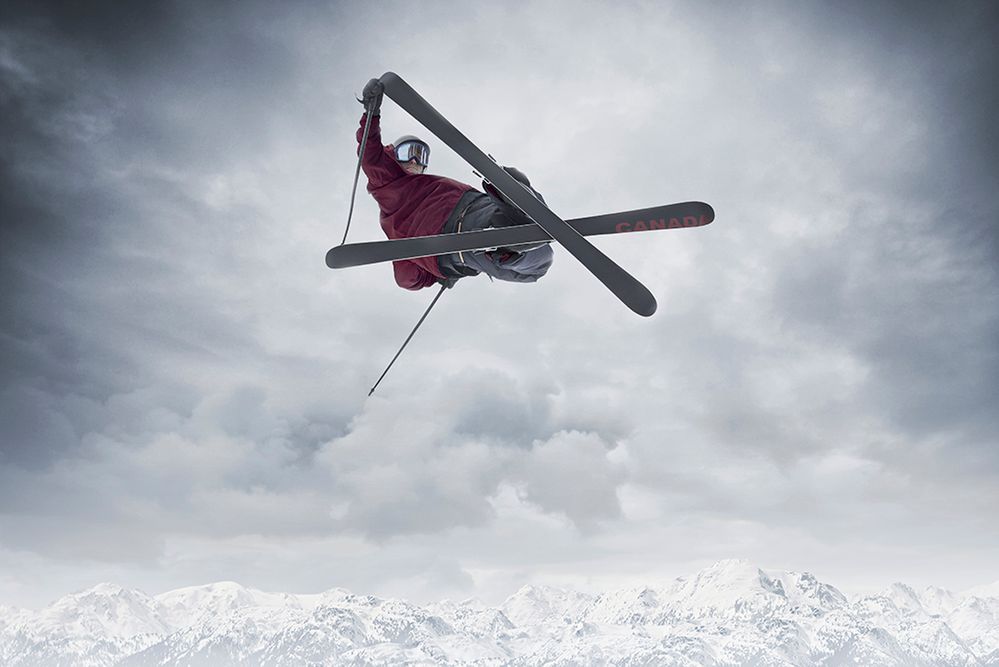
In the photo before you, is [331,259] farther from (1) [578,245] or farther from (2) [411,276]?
(1) [578,245]

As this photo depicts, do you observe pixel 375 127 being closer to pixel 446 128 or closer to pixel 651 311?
pixel 446 128

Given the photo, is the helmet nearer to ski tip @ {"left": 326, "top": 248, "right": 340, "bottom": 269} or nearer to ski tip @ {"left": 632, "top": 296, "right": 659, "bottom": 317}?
ski tip @ {"left": 326, "top": 248, "right": 340, "bottom": 269}

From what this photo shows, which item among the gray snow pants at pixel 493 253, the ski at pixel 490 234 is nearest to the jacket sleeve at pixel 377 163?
the gray snow pants at pixel 493 253

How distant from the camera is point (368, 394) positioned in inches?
398

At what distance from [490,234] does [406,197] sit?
187 centimetres

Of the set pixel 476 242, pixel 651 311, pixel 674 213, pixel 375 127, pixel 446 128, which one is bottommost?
pixel 651 311

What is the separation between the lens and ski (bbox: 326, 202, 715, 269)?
7.13 metres

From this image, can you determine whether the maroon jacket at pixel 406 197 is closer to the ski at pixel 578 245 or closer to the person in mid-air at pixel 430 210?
the person in mid-air at pixel 430 210

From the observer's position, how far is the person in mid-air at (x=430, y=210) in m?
7.58

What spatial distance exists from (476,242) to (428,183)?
175cm

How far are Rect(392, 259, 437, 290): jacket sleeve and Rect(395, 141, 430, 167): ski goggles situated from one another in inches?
44.7

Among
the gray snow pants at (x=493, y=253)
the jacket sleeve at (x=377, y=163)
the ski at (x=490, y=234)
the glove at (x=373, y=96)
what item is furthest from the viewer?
the jacket sleeve at (x=377, y=163)

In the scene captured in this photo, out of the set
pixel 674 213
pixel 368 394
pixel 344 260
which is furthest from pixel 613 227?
pixel 368 394

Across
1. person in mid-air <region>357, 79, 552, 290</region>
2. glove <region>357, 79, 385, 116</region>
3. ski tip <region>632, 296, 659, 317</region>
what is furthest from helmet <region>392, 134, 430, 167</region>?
ski tip <region>632, 296, 659, 317</region>
